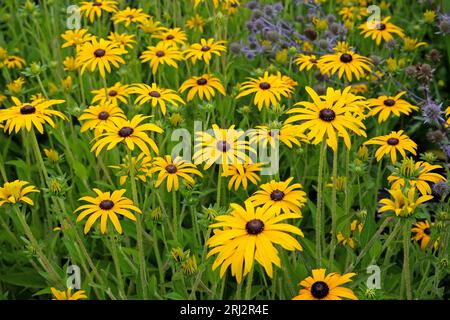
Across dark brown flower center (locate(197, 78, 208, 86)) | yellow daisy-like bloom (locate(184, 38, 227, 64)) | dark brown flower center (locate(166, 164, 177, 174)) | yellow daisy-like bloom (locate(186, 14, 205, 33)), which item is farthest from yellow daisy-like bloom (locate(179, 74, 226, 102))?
yellow daisy-like bloom (locate(186, 14, 205, 33))

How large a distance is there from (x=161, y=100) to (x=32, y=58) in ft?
5.81

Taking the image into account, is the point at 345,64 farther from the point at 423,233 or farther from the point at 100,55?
the point at 100,55

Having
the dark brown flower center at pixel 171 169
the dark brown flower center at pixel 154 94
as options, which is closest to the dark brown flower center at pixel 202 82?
the dark brown flower center at pixel 154 94

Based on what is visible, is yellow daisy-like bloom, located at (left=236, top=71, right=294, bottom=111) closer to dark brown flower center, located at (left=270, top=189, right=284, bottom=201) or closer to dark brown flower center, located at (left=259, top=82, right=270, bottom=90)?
dark brown flower center, located at (left=259, top=82, right=270, bottom=90)

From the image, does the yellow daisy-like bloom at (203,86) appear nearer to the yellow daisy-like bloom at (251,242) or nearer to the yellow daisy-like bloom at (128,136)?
the yellow daisy-like bloom at (128,136)

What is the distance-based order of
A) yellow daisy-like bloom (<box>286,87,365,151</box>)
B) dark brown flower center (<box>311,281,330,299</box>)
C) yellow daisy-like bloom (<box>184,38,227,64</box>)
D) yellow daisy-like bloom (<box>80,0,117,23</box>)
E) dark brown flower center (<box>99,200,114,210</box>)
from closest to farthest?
dark brown flower center (<box>311,281,330,299</box>)
yellow daisy-like bloom (<box>286,87,365,151</box>)
dark brown flower center (<box>99,200,114,210</box>)
yellow daisy-like bloom (<box>184,38,227,64</box>)
yellow daisy-like bloom (<box>80,0,117,23</box>)

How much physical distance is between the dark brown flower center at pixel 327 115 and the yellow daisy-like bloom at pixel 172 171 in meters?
0.51

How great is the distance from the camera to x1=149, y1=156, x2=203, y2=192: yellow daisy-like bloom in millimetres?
2025

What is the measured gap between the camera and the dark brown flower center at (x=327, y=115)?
1754 millimetres

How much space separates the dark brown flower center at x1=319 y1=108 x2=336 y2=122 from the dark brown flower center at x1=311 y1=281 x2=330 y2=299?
20.3 inches

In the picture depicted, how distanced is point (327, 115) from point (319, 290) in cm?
55

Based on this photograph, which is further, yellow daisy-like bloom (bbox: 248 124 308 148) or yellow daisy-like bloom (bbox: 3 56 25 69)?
yellow daisy-like bloom (bbox: 3 56 25 69)

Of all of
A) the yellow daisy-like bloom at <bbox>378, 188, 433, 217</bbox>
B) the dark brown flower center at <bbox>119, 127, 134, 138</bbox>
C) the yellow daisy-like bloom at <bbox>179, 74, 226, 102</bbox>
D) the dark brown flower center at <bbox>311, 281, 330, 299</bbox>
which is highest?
the yellow daisy-like bloom at <bbox>179, 74, 226, 102</bbox>
